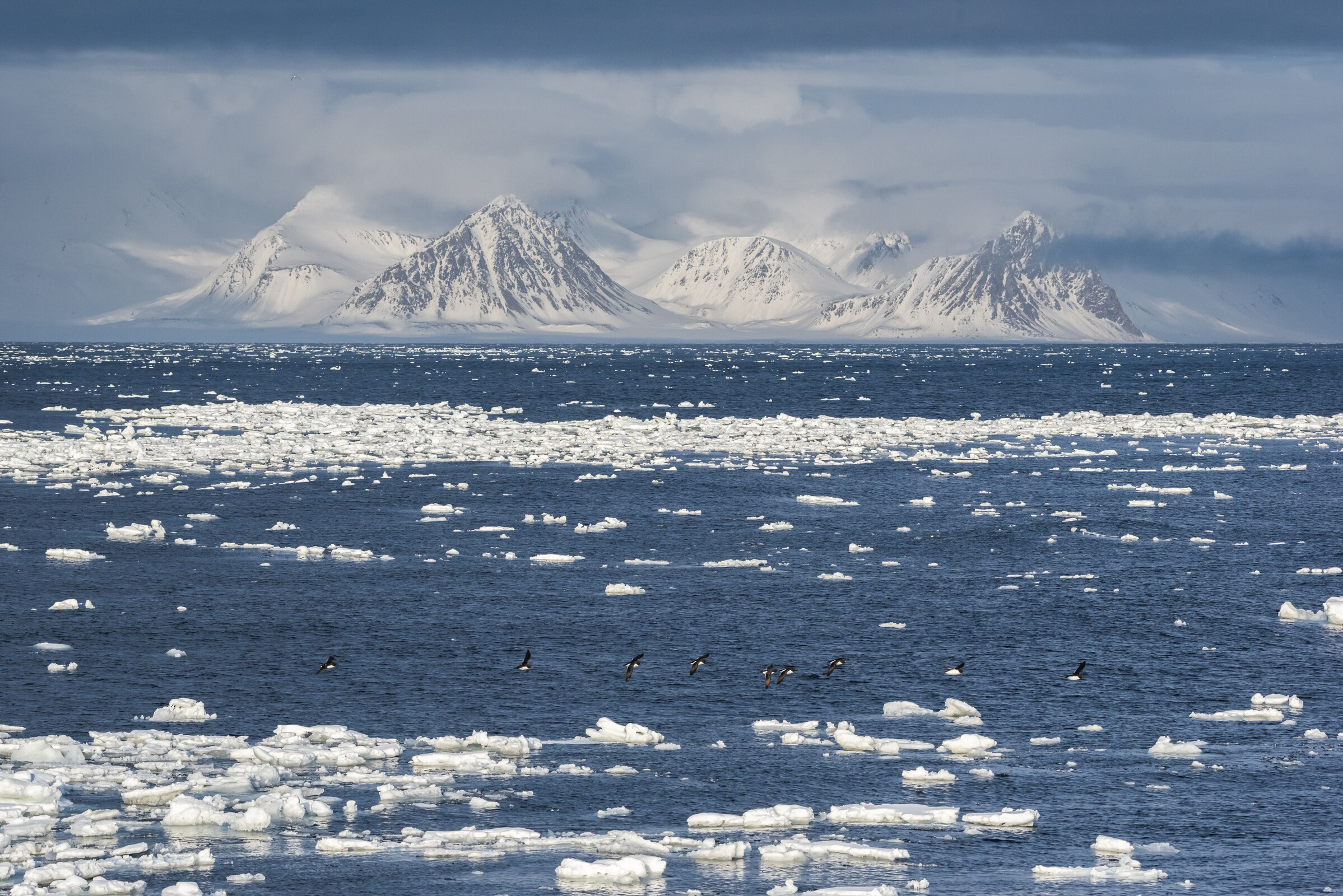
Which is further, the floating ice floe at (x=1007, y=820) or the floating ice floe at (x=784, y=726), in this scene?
the floating ice floe at (x=784, y=726)

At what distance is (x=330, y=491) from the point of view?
5631cm

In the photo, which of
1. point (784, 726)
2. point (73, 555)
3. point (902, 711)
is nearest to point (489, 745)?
point (784, 726)

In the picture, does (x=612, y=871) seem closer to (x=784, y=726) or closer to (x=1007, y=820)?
(x=1007, y=820)

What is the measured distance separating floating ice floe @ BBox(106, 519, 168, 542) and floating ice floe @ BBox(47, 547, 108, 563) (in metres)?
2.48

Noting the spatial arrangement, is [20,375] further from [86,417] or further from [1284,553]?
[1284,553]

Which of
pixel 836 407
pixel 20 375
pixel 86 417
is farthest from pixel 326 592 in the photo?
pixel 20 375

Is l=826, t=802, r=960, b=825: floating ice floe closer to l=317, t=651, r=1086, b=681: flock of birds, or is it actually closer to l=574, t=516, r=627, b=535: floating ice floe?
l=317, t=651, r=1086, b=681: flock of birds

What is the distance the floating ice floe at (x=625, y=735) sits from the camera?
84.7ft

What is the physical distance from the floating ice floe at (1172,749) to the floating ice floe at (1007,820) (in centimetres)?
431

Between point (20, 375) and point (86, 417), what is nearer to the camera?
point (86, 417)

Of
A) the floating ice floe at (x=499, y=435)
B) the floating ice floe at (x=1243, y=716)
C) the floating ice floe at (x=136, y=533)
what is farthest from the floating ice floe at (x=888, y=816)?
the floating ice floe at (x=499, y=435)

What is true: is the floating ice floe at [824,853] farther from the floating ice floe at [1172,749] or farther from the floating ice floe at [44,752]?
the floating ice floe at [44,752]

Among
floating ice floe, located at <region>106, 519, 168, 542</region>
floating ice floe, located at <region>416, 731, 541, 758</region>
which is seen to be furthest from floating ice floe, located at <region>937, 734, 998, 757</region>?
floating ice floe, located at <region>106, 519, 168, 542</region>

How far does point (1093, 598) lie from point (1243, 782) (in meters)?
13.9
